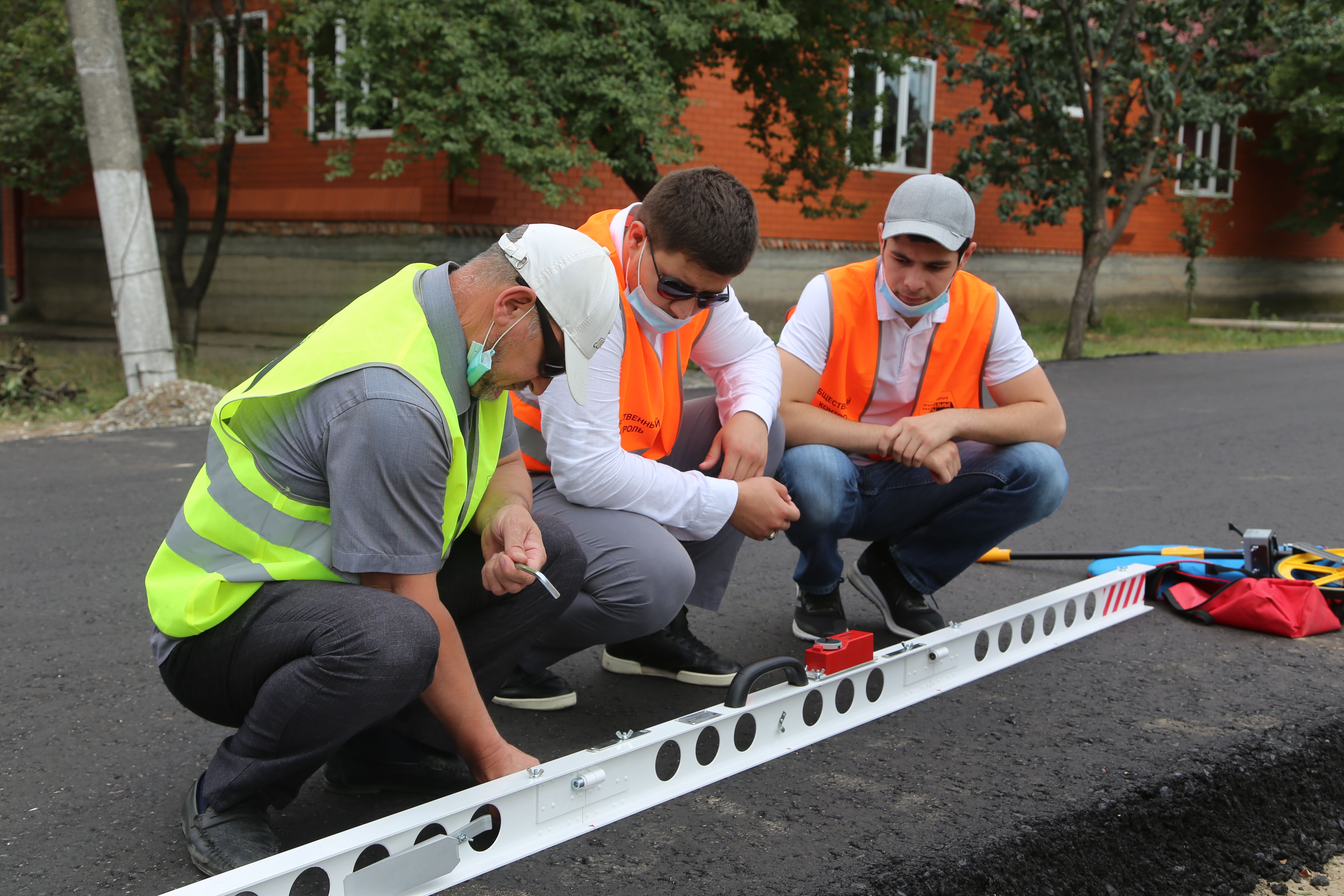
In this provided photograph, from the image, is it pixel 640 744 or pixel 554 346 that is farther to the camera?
pixel 640 744

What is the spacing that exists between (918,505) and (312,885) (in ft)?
7.69

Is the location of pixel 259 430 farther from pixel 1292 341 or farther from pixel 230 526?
pixel 1292 341

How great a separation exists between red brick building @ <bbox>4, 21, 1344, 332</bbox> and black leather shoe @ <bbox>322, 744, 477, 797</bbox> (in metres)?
11.7

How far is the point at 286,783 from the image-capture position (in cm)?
246

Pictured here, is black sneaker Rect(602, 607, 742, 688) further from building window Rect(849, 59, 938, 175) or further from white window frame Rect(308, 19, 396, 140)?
building window Rect(849, 59, 938, 175)

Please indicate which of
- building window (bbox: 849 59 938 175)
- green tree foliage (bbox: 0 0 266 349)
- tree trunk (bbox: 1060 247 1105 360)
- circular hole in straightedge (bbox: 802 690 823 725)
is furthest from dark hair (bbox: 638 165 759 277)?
building window (bbox: 849 59 938 175)

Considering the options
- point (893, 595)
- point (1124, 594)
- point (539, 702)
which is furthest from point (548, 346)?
point (1124, 594)

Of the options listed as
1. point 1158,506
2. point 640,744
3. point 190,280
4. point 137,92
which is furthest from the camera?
point 190,280

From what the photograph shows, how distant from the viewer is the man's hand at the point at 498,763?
2.49 meters

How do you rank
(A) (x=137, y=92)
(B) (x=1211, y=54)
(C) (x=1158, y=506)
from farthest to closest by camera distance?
(B) (x=1211, y=54) → (A) (x=137, y=92) → (C) (x=1158, y=506)

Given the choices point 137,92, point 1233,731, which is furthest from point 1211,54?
point 1233,731

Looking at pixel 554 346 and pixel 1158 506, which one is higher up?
pixel 554 346

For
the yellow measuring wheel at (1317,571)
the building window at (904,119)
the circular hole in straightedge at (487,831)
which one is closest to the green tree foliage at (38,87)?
the building window at (904,119)

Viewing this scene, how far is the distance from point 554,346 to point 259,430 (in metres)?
0.63
